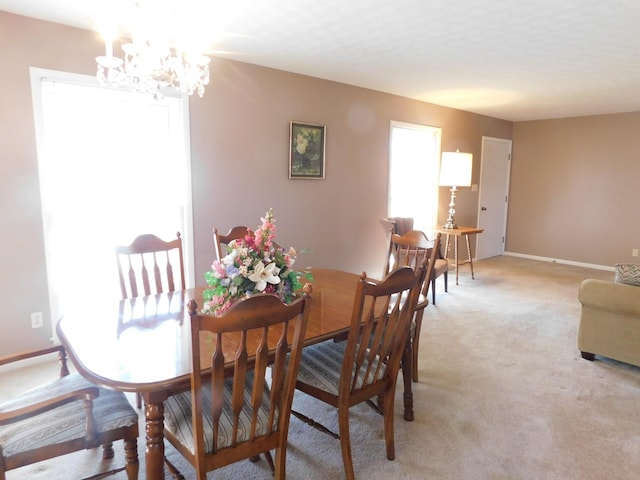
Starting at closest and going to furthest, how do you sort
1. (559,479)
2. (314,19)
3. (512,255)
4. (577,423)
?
(559,479)
(577,423)
(314,19)
(512,255)

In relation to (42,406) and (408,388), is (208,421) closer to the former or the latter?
(42,406)

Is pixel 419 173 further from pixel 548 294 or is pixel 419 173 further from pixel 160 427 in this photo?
pixel 160 427

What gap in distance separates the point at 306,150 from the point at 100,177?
1.91 meters

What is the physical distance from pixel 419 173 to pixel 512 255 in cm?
283

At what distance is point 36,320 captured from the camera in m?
2.92

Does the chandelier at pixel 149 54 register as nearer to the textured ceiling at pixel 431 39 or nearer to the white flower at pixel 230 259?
the textured ceiling at pixel 431 39

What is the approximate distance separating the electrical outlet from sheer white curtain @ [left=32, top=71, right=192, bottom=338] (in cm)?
8

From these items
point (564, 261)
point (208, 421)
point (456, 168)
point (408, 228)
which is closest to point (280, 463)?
point (208, 421)

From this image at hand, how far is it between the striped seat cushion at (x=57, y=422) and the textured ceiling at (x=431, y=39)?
214 cm

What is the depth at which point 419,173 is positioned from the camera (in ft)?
18.6

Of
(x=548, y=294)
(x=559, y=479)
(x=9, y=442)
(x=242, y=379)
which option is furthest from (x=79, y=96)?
(x=548, y=294)

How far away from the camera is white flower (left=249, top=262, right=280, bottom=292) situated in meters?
1.80

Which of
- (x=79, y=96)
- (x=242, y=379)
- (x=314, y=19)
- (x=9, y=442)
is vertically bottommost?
(x=9, y=442)

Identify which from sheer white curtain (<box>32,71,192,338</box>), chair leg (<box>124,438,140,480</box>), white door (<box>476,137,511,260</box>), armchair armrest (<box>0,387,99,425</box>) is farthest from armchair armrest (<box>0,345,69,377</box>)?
white door (<box>476,137,511,260</box>)
